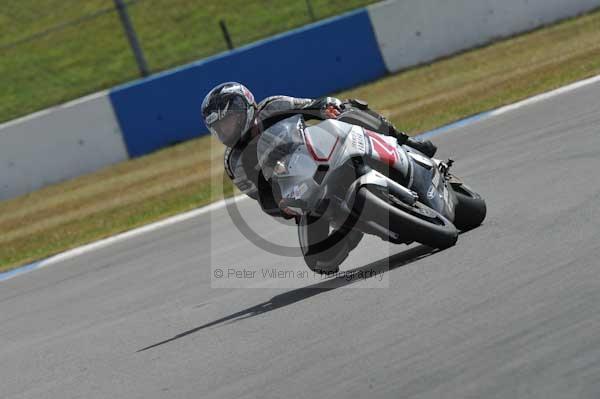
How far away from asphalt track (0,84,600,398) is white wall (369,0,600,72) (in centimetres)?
760

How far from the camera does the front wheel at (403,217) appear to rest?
609cm

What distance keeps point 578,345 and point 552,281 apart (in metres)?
1.02

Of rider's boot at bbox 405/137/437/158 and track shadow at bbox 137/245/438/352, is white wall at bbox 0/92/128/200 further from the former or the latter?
rider's boot at bbox 405/137/437/158

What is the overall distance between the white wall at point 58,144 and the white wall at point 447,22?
4.59 metres

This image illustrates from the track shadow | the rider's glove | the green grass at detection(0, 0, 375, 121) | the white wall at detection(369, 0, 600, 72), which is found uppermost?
the rider's glove

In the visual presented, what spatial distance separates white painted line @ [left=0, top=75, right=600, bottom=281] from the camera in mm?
11156

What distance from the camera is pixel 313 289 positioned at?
6910 mm

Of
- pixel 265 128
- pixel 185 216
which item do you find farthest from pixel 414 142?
pixel 185 216

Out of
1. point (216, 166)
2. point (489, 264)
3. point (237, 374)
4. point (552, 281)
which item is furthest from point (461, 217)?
point (216, 166)

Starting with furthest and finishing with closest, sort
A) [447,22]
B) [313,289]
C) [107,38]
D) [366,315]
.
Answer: [107,38] → [447,22] → [313,289] → [366,315]

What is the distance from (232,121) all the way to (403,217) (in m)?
1.20

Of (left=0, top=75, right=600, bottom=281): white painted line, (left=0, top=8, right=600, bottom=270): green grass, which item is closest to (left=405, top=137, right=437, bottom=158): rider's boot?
(left=0, top=75, right=600, bottom=281): white painted line

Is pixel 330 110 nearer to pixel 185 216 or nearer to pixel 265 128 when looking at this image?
pixel 265 128

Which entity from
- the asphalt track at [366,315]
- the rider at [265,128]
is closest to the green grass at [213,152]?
the asphalt track at [366,315]
